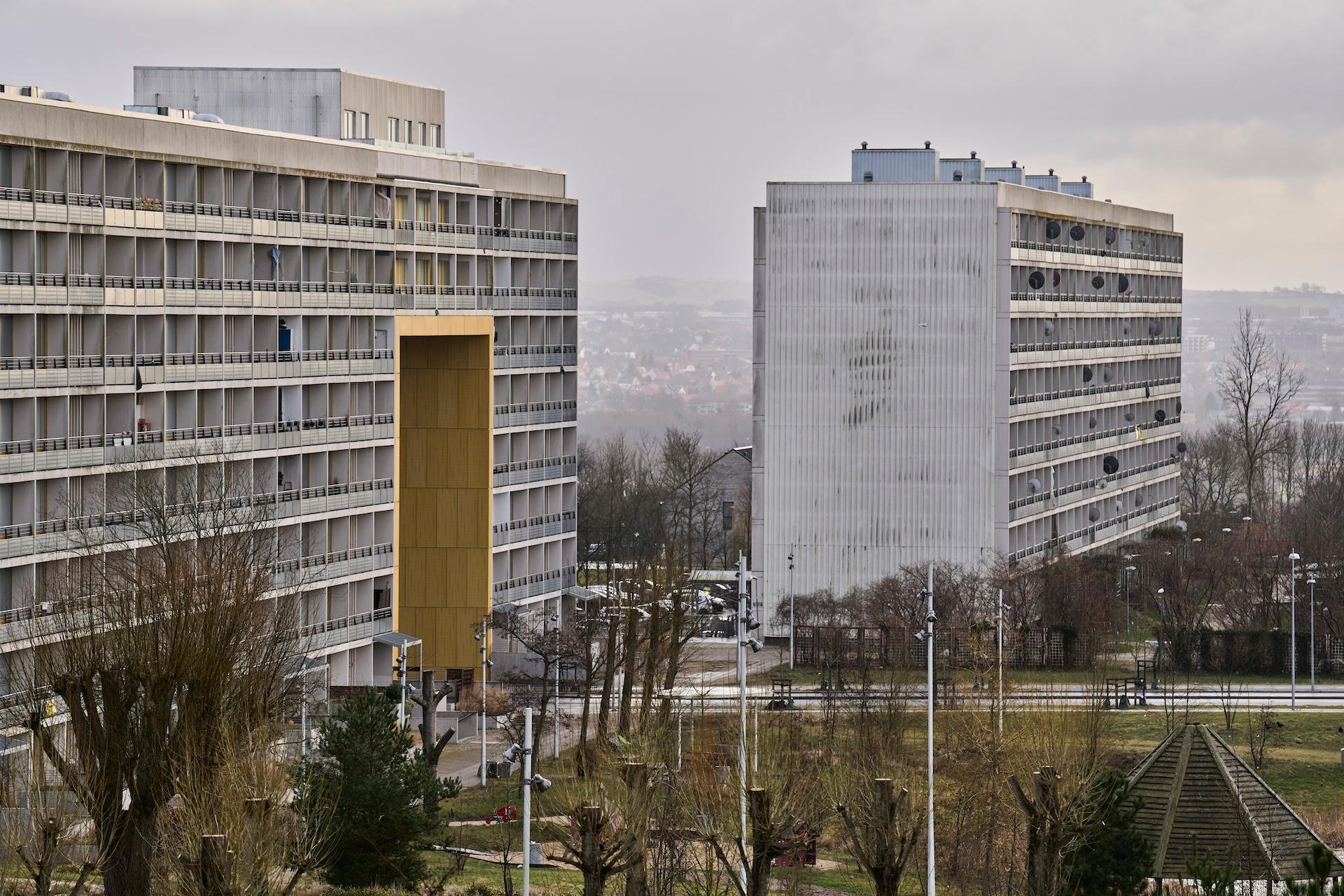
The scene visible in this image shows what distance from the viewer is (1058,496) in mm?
112312

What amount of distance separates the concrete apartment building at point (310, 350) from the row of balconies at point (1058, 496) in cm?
2251

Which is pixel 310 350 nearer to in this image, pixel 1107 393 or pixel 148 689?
pixel 148 689

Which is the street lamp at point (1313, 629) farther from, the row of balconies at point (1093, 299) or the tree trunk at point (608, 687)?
the tree trunk at point (608, 687)

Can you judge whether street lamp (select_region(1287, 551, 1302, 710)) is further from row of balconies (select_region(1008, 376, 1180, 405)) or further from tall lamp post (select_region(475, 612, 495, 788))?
tall lamp post (select_region(475, 612, 495, 788))

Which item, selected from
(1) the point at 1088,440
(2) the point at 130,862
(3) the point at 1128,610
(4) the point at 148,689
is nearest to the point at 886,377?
(3) the point at 1128,610

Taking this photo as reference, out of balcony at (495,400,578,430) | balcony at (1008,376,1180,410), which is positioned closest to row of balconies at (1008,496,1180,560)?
balcony at (1008,376,1180,410)

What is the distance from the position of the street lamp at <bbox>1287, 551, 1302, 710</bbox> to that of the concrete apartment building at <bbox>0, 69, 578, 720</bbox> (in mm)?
34517

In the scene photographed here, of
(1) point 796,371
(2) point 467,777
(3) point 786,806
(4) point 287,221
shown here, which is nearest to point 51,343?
(4) point 287,221

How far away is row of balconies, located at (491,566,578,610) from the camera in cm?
9525

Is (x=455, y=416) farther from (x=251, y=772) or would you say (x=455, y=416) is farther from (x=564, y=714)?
(x=251, y=772)

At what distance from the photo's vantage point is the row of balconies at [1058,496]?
104625 mm

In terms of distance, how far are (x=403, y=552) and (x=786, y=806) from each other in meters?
56.2

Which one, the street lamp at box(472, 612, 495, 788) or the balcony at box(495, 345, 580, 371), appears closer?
the street lamp at box(472, 612, 495, 788)

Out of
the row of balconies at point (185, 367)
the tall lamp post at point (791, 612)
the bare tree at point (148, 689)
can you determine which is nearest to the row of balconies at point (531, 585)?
the tall lamp post at point (791, 612)
